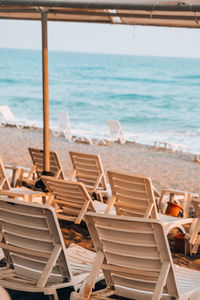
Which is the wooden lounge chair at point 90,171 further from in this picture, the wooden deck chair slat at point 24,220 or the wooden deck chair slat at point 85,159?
the wooden deck chair slat at point 24,220

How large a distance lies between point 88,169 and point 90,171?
0.03m

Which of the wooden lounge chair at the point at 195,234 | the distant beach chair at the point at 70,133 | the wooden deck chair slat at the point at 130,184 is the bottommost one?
the wooden lounge chair at the point at 195,234

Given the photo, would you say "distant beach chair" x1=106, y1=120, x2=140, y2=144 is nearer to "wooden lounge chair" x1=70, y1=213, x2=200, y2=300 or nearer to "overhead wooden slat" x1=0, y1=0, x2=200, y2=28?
"overhead wooden slat" x1=0, y1=0, x2=200, y2=28

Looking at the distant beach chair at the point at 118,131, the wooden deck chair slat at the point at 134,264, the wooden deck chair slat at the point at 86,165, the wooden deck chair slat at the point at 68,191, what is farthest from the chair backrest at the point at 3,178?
the distant beach chair at the point at 118,131

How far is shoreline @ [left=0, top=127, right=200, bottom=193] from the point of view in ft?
33.2

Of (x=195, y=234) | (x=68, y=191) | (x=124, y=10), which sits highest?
(x=124, y=10)

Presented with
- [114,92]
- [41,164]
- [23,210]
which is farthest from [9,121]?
[114,92]

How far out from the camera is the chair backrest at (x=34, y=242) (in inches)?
105

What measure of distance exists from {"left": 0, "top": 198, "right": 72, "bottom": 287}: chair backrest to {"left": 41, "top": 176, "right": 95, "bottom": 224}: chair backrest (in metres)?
1.42

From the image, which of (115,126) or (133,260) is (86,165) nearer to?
(133,260)

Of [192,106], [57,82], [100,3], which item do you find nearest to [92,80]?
[57,82]

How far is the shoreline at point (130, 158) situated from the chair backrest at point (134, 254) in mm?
6293

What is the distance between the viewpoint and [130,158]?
12.8 m

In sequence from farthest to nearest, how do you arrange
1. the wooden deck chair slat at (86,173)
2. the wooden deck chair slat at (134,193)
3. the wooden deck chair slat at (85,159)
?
1. the wooden deck chair slat at (86,173)
2. the wooden deck chair slat at (85,159)
3. the wooden deck chair slat at (134,193)
